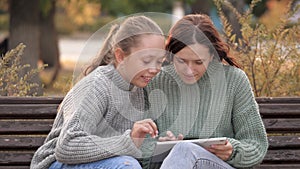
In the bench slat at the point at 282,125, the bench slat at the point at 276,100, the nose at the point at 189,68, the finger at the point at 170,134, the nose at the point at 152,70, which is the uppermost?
the nose at the point at 152,70

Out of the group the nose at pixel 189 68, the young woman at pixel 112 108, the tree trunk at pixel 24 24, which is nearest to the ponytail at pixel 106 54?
the young woman at pixel 112 108

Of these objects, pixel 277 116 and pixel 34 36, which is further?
pixel 34 36

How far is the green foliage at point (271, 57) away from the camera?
537 centimetres

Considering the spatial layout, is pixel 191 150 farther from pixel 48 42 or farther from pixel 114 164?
pixel 48 42

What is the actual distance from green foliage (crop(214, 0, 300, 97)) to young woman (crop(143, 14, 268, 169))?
1417mm

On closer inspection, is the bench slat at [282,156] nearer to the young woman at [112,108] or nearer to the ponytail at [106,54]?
the young woman at [112,108]

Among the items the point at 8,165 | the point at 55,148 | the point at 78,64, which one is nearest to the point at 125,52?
the point at 78,64

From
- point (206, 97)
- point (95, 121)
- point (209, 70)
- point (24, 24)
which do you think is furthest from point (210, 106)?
point (24, 24)

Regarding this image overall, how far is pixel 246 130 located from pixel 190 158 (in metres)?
0.41

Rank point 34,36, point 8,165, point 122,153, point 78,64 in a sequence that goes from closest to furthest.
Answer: point 122,153
point 78,64
point 8,165
point 34,36

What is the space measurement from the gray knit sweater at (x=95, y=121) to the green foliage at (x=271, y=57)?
5.73 ft

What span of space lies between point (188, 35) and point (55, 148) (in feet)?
2.74

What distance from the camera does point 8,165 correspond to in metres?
4.23

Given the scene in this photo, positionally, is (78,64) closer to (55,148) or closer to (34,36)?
(55,148)
